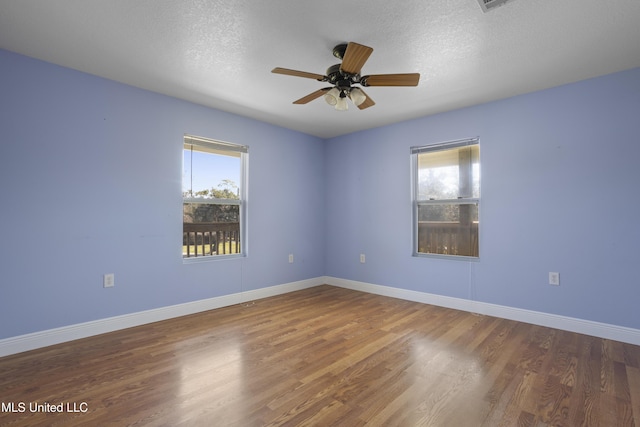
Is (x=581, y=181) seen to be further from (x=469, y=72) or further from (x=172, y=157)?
(x=172, y=157)

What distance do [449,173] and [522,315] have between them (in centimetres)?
180

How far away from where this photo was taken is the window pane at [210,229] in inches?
141

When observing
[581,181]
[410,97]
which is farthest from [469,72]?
[581,181]

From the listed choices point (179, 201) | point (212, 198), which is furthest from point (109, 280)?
point (212, 198)

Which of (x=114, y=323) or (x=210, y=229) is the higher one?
(x=210, y=229)

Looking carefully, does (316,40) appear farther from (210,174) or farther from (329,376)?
(329,376)

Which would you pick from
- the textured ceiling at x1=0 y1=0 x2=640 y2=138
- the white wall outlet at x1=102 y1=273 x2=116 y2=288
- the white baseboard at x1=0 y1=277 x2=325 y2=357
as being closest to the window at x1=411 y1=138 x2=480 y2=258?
the textured ceiling at x1=0 y1=0 x2=640 y2=138

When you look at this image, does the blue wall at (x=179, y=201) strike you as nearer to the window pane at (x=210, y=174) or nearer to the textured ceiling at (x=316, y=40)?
the window pane at (x=210, y=174)

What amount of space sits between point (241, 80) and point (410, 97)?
1.81 metres

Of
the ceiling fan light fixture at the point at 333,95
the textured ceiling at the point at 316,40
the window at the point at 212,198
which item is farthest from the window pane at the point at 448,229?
the window at the point at 212,198

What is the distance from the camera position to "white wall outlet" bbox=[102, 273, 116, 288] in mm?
2896

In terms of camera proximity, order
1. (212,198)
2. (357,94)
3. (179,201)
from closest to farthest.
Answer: (357,94) < (179,201) < (212,198)

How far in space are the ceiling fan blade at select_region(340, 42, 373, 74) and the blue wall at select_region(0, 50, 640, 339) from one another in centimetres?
209

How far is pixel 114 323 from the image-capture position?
293cm
